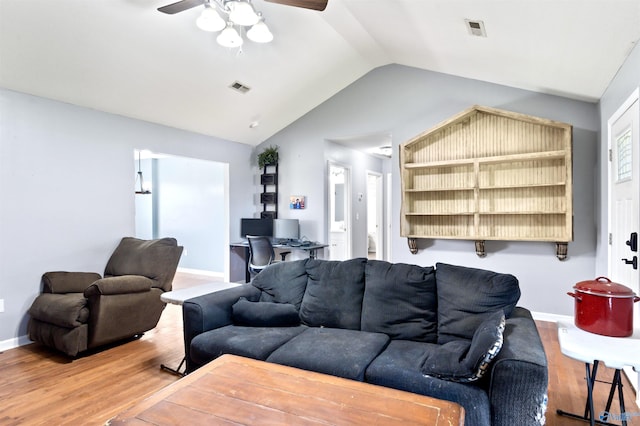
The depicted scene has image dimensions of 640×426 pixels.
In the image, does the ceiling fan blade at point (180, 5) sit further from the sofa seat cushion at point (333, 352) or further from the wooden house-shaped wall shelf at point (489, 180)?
the wooden house-shaped wall shelf at point (489, 180)

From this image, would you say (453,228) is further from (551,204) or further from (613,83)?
(613,83)

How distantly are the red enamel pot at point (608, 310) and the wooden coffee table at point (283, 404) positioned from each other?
100 centimetres

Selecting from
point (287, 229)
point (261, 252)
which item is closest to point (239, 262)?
point (287, 229)

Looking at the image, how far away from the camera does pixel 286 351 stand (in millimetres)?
2096

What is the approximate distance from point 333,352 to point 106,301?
2232mm

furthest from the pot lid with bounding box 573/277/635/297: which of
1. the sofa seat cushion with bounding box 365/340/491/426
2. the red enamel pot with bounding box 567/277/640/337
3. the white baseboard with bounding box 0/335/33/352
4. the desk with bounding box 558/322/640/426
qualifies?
the white baseboard with bounding box 0/335/33/352

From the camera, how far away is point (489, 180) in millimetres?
4297

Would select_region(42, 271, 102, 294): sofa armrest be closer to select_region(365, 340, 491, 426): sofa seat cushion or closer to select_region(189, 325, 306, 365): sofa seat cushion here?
select_region(189, 325, 306, 365): sofa seat cushion

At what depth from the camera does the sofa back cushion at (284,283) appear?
2805 mm

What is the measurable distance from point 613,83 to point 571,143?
0.83 meters

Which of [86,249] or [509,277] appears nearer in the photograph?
[509,277]

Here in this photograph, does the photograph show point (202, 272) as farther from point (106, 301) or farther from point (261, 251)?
point (106, 301)

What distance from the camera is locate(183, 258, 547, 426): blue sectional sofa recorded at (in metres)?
1.61

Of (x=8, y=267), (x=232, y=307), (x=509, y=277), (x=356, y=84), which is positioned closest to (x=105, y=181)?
(x=8, y=267)
